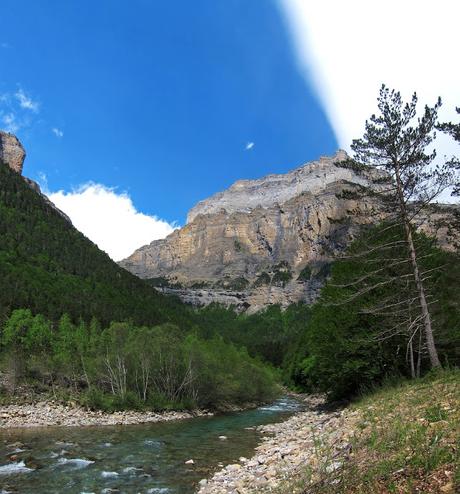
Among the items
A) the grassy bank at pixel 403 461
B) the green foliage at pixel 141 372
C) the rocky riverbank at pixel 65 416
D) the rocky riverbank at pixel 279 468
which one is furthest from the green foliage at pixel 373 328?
the green foliage at pixel 141 372

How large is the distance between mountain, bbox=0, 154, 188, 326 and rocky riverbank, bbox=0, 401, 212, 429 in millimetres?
35169

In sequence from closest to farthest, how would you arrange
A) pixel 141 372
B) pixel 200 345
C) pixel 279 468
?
pixel 279 468 → pixel 141 372 → pixel 200 345

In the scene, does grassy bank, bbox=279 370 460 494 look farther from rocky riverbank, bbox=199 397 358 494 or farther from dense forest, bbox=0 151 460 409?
dense forest, bbox=0 151 460 409

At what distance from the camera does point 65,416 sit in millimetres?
40469

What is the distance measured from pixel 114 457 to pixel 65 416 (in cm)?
2160

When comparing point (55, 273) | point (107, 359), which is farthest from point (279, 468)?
point (55, 273)

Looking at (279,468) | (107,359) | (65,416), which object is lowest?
(65,416)

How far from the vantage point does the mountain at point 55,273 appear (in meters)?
93.9

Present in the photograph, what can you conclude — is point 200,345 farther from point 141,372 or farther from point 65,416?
point 65,416

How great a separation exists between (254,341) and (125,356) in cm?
13293

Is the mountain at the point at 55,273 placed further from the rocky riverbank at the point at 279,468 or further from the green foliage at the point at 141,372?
the rocky riverbank at the point at 279,468

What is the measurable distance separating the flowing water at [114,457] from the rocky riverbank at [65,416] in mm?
3918

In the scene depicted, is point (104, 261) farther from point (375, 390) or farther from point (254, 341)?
point (375, 390)

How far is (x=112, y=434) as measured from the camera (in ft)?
102
